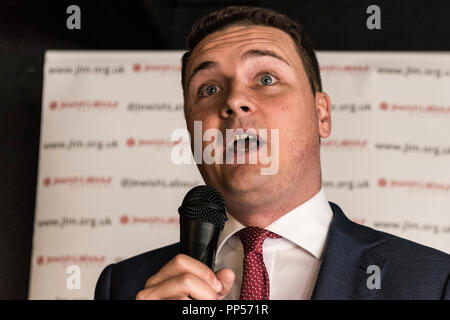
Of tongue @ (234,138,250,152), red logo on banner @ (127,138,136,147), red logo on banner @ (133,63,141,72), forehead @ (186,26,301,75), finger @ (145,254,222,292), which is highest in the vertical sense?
red logo on banner @ (133,63,141,72)

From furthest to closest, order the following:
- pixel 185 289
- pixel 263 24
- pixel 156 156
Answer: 1. pixel 156 156
2. pixel 263 24
3. pixel 185 289

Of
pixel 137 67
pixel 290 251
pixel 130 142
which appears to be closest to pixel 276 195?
pixel 290 251

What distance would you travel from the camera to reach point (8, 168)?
8.79ft

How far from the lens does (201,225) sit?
113 centimetres

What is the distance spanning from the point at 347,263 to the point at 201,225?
45 centimetres

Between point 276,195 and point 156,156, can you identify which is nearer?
point 276,195

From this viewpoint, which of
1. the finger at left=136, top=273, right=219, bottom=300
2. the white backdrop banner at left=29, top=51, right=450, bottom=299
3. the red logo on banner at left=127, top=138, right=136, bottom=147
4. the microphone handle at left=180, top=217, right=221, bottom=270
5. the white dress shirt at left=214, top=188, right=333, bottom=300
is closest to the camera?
the finger at left=136, top=273, right=219, bottom=300

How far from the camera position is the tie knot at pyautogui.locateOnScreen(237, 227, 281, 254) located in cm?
148

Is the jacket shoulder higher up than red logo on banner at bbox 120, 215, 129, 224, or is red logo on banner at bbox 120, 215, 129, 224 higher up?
red logo on banner at bbox 120, 215, 129, 224

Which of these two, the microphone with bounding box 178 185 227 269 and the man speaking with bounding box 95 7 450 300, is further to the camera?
the man speaking with bounding box 95 7 450 300

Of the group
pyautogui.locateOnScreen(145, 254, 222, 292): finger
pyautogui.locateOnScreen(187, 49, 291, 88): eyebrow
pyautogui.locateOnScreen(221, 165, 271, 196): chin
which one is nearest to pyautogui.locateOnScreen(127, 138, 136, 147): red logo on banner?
pyautogui.locateOnScreen(187, 49, 291, 88): eyebrow

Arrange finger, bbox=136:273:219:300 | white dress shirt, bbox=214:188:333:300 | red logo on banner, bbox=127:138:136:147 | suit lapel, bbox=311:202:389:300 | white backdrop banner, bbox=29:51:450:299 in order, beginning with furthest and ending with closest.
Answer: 1. red logo on banner, bbox=127:138:136:147
2. white backdrop banner, bbox=29:51:450:299
3. white dress shirt, bbox=214:188:333:300
4. suit lapel, bbox=311:202:389:300
5. finger, bbox=136:273:219:300

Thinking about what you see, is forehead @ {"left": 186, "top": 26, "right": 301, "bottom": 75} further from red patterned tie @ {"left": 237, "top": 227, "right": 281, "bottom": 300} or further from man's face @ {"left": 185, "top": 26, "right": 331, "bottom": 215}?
red patterned tie @ {"left": 237, "top": 227, "right": 281, "bottom": 300}

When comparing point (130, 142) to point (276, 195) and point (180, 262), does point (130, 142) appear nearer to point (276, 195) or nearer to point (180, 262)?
point (276, 195)
